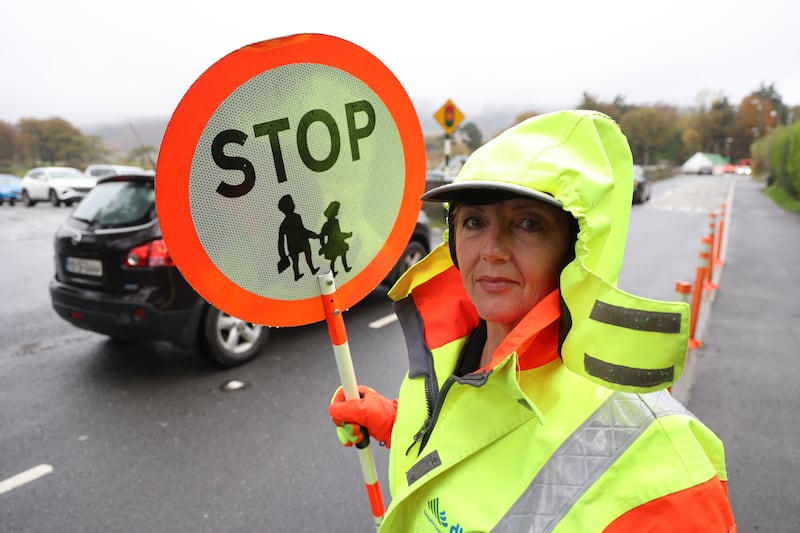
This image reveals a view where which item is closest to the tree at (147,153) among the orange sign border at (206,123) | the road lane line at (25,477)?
the orange sign border at (206,123)

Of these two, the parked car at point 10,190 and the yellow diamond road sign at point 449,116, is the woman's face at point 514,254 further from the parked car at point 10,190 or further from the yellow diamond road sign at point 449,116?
the parked car at point 10,190

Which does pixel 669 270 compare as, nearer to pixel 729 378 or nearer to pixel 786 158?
pixel 729 378

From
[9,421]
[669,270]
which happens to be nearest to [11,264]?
[9,421]

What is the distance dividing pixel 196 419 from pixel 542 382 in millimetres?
3200

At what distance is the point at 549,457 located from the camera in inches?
37.9

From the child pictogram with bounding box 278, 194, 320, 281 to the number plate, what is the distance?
3.60 metres

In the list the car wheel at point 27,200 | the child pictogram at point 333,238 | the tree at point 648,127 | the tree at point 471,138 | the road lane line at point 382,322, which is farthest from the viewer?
the tree at point 648,127

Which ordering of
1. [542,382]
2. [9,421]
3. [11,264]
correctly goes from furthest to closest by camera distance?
[11,264] → [9,421] → [542,382]

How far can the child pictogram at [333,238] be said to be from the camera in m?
1.27

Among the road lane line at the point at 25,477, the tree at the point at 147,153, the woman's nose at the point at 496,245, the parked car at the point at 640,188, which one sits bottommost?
the parked car at the point at 640,188

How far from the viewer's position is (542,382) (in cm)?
109

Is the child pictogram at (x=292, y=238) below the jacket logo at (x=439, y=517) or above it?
above

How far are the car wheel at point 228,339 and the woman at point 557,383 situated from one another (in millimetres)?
3346

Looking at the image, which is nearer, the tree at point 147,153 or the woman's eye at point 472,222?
the woman's eye at point 472,222
